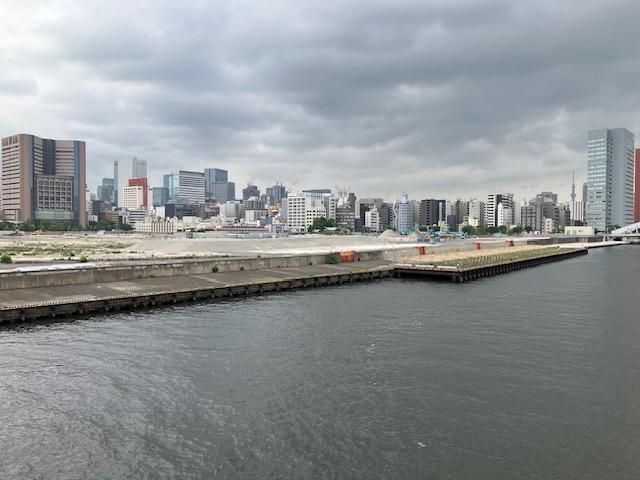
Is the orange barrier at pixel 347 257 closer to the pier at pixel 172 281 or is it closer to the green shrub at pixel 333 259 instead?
the green shrub at pixel 333 259

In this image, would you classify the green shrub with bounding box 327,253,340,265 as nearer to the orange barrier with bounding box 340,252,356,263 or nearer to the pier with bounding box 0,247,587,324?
the pier with bounding box 0,247,587,324

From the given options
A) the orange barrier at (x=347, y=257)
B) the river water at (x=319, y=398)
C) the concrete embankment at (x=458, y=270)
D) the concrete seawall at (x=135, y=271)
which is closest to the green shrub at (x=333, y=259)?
the orange barrier at (x=347, y=257)

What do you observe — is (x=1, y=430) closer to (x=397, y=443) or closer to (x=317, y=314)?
(x=397, y=443)

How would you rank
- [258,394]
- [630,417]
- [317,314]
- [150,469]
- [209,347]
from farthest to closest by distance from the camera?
[317,314] < [209,347] < [258,394] < [630,417] < [150,469]

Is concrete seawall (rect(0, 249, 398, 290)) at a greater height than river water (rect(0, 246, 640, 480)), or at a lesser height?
greater

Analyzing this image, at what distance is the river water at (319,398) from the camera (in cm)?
1717

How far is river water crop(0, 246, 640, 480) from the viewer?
17.2 m

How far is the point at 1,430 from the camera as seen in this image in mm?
19109

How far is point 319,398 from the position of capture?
74.9 feet

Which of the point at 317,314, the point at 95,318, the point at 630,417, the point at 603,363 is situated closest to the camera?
the point at 630,417

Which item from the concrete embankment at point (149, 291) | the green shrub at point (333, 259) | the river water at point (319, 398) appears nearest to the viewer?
the river water at point (319, 398)

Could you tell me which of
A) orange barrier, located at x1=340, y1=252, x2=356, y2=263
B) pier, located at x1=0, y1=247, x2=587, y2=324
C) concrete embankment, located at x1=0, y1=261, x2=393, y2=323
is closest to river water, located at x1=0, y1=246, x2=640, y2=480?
concrete embankment, located at x1=0, y1=261, x2=393, y2=323

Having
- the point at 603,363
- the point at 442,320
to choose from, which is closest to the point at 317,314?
the point at 442,320

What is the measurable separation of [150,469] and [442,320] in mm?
30268
